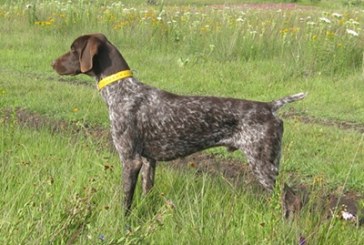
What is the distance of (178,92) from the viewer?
1062 cm

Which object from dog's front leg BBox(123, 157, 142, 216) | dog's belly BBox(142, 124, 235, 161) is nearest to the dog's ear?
dog's belly BBox(142, 124, 235, 161)

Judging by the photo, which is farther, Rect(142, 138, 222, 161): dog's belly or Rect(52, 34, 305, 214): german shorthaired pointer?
Rect(142, 138, 222, 161): dog's belly

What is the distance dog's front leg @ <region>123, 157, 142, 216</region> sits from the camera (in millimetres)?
5150

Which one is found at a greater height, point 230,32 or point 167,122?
point 167,122

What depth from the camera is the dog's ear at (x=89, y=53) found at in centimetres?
549

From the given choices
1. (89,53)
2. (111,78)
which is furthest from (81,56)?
(111,78)

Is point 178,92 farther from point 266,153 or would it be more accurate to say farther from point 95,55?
point 266,153

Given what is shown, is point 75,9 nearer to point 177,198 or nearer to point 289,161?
point 289,161

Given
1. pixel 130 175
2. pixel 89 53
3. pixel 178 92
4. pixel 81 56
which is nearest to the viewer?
pixel 130 175

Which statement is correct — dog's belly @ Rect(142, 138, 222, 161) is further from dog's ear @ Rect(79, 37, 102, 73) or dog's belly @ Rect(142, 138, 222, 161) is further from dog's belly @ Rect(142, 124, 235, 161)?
dog's ear @ Rect(79, 37, 102, 73)

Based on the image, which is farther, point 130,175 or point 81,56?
point 81,56

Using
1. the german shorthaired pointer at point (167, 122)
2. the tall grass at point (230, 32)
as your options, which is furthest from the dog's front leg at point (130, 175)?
the tall grass at point (230, 32)

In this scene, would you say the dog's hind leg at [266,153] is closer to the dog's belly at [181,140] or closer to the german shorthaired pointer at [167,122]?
the german shorthaired pointer at [167,122]

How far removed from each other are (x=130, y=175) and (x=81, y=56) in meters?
1.16
